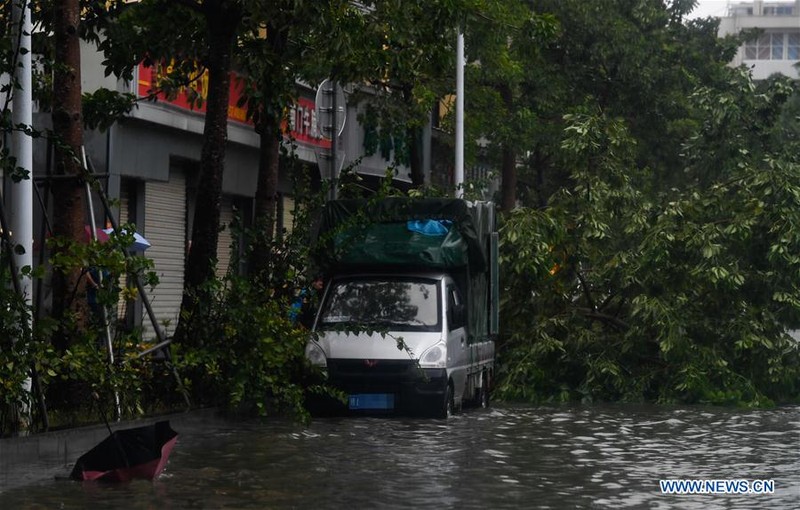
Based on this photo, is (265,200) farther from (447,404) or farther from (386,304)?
(447,404)

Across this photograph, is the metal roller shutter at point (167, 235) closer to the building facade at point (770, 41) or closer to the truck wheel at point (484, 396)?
the truck wheel at point (484, 396)

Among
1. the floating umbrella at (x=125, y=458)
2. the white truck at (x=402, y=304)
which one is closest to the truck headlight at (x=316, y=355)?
the white truck at (x=402, y=304)

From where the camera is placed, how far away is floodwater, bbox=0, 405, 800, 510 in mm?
10445

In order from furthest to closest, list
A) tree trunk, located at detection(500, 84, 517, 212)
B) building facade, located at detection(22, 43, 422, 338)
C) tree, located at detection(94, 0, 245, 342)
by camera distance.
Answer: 1. tree trunk, located at detection(500, 84, 517, 212)
2. building facade, located at detection(22, 43, 422, 338)
3. tree, located at detection(94, 0, 245, 342)

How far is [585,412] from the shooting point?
19516mm

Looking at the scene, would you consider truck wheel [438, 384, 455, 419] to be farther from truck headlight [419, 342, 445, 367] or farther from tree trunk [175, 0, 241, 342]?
tree trunk [175, 0, 241, 342]

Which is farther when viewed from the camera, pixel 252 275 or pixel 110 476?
pixel 252 275

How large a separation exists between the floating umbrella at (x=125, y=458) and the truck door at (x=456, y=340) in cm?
655

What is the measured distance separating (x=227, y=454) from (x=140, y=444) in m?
2.01

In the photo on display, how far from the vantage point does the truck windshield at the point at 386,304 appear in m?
17.9

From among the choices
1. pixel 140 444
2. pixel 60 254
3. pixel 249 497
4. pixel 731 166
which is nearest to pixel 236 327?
pixel 60 254

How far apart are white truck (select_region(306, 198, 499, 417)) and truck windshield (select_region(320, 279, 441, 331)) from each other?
12mm

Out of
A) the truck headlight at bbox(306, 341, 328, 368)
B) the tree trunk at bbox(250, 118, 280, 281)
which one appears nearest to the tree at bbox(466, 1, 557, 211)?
the tree trunk at bbox(250, 118, 280, 281)

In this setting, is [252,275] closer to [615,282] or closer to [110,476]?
[110,476]
